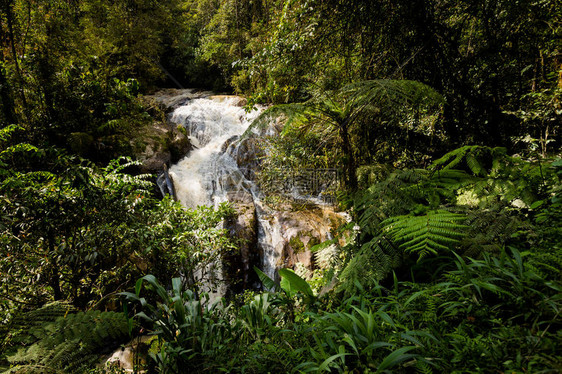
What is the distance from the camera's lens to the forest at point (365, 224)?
118cm

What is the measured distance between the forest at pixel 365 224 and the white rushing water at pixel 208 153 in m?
2.46

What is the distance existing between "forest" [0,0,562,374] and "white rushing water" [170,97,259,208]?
2.46 metres

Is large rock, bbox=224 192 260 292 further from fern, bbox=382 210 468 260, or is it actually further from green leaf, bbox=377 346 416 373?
green leaf, bbox=377 346 416 373

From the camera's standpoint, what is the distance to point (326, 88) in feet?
10.5

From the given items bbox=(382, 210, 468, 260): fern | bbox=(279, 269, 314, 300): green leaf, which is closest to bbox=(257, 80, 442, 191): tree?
bbox=(382, 210, 468, 260): fern

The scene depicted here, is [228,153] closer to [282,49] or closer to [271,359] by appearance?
[282,49]

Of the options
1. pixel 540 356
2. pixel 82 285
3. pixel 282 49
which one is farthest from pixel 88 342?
pixel 282 49

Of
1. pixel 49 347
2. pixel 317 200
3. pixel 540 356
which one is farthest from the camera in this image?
pixel 317 200

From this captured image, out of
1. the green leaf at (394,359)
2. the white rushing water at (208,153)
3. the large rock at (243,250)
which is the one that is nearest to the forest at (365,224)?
the green leaf at (394,359)

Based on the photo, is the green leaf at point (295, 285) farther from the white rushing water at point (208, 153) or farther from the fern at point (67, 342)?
the white rushing water at point (208, 153)

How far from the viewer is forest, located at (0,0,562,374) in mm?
1183

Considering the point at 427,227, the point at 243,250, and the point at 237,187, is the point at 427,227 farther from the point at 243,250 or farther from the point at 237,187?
the point at 237,187

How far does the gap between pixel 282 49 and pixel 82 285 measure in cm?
386

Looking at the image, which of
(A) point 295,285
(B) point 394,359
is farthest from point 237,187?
(B) point 394,359
